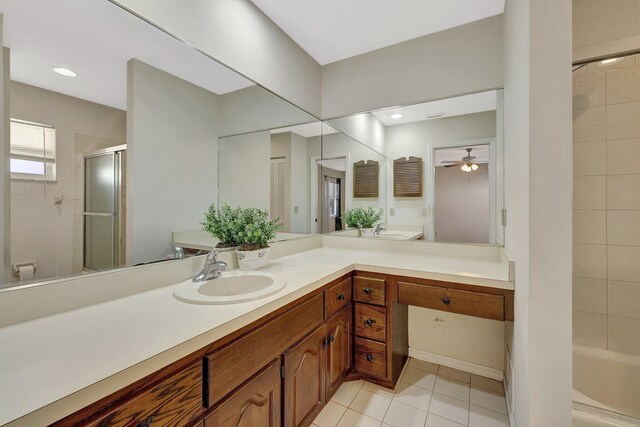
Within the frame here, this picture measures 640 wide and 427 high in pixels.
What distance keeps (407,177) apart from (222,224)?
1.42 m

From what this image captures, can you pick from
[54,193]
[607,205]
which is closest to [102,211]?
[54,193]

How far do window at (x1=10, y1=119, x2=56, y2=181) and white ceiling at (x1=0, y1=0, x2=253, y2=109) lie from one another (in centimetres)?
14

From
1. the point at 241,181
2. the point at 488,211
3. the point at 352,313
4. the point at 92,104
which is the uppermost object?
the point at 92,104

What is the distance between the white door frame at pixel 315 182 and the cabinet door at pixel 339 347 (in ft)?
2.85

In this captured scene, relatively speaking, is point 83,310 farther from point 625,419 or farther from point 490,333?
point 490,333

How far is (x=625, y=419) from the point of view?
3.49 ft

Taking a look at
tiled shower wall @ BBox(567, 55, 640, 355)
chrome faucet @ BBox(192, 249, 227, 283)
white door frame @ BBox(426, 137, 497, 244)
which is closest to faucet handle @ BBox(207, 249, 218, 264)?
chrome faucet @ BBox(192, 249, 227, 283)

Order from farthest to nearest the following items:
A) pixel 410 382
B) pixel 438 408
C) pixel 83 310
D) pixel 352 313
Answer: pixel 410 382
pixel 352 313
pixel 438 408
pixel 83 310

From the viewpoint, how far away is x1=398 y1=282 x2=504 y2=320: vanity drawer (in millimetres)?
1312

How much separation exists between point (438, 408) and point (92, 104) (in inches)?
88.8

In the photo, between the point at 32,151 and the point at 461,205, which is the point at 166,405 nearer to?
the point at 32,151

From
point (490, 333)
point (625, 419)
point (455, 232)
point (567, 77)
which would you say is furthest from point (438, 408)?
point (567, 77)

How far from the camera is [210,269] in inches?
49.2

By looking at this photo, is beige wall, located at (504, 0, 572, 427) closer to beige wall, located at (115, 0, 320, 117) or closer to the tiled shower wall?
the tiled shower wall
